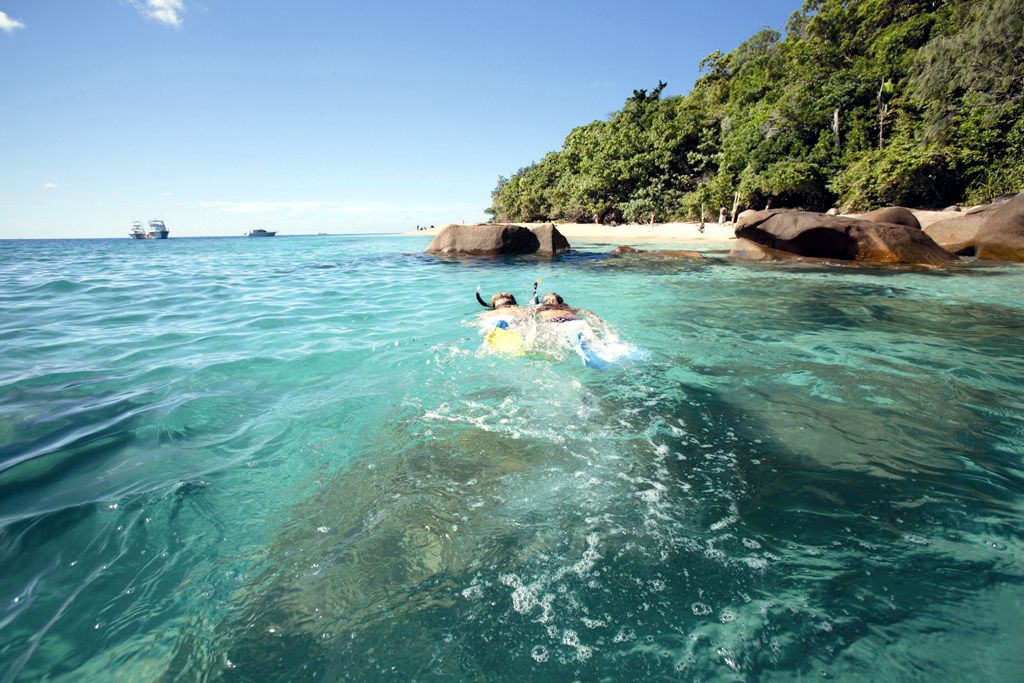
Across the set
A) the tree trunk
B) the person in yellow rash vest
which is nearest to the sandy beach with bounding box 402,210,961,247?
the tree trunk

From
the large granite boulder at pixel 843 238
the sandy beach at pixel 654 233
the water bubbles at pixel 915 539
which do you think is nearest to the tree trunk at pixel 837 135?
the sandy beach at pixel 654 233

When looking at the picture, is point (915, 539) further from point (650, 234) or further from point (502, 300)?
point (650, 234)

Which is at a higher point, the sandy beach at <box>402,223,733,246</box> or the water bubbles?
the sandy beach at <box>402,223,733,246</box>

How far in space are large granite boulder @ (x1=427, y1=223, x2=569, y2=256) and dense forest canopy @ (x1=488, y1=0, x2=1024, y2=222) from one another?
14.3 meters

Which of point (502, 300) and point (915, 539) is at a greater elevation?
point (502, 300)

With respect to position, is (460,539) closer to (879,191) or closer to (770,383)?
(770,383)

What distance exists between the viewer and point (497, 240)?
19203 mm

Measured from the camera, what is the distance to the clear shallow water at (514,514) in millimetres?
1698

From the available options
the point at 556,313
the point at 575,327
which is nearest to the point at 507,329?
the point at 556,313

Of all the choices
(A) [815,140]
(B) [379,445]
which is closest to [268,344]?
(B) [379,445]

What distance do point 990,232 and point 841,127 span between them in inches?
555

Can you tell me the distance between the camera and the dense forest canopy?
59.2ft

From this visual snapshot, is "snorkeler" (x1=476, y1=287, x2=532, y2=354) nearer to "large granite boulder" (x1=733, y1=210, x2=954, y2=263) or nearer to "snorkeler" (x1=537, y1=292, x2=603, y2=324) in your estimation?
"snorkeler" (x1=537, y1=292, x2=603, y2=324)

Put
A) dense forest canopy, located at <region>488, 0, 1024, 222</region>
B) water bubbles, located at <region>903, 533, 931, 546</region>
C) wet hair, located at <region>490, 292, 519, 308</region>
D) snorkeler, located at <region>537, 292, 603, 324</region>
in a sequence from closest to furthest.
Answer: water bubbles, located at <region>903, 533, 931, 546</region>, snorkeler, located at <region>537, 292, 603, 324</region>, wet hair, located at <region>490, 292, 519, 308</region>, dense forest canopy, located at <region>488, 0, 1024, 222</region>
